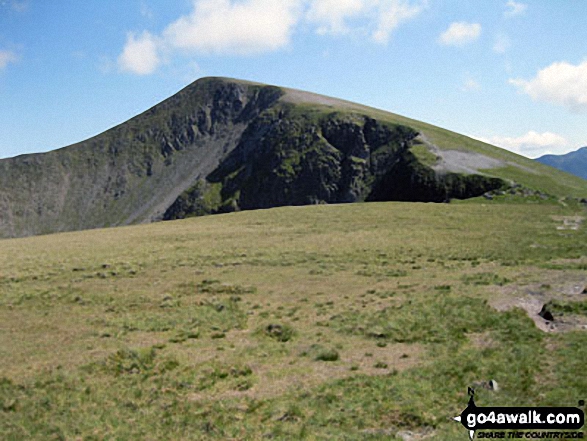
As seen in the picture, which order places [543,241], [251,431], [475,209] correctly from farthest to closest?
[475,209]
[543,241]
[251,431]

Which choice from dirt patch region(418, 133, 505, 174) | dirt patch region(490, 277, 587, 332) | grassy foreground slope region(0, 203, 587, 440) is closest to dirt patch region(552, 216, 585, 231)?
grassy foreground slope region(0, 203, 587, 440)

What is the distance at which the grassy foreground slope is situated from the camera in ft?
47.3

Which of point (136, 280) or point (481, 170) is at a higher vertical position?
point (481, 170)

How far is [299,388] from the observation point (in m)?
16.5

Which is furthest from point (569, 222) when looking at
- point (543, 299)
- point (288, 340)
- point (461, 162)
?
point (461, 162)

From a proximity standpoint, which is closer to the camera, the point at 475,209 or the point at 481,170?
the point at 475,209

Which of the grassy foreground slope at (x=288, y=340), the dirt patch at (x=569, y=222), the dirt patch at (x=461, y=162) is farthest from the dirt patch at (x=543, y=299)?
the dirt patch at (x=461, y=162)

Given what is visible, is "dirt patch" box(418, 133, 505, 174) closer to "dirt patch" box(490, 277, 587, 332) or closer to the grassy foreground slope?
the grassy foreground slope

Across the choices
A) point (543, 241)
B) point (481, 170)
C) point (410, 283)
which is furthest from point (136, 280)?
A: point (481, 170)

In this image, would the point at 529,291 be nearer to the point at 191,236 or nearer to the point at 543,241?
the point at 543,241

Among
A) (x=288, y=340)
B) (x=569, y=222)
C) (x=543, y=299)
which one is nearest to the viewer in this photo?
(x=288, y=340)

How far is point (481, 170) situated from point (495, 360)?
Answer: 358ft

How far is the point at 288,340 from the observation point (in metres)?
22.1

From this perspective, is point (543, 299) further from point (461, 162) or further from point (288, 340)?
point (461, 162)
